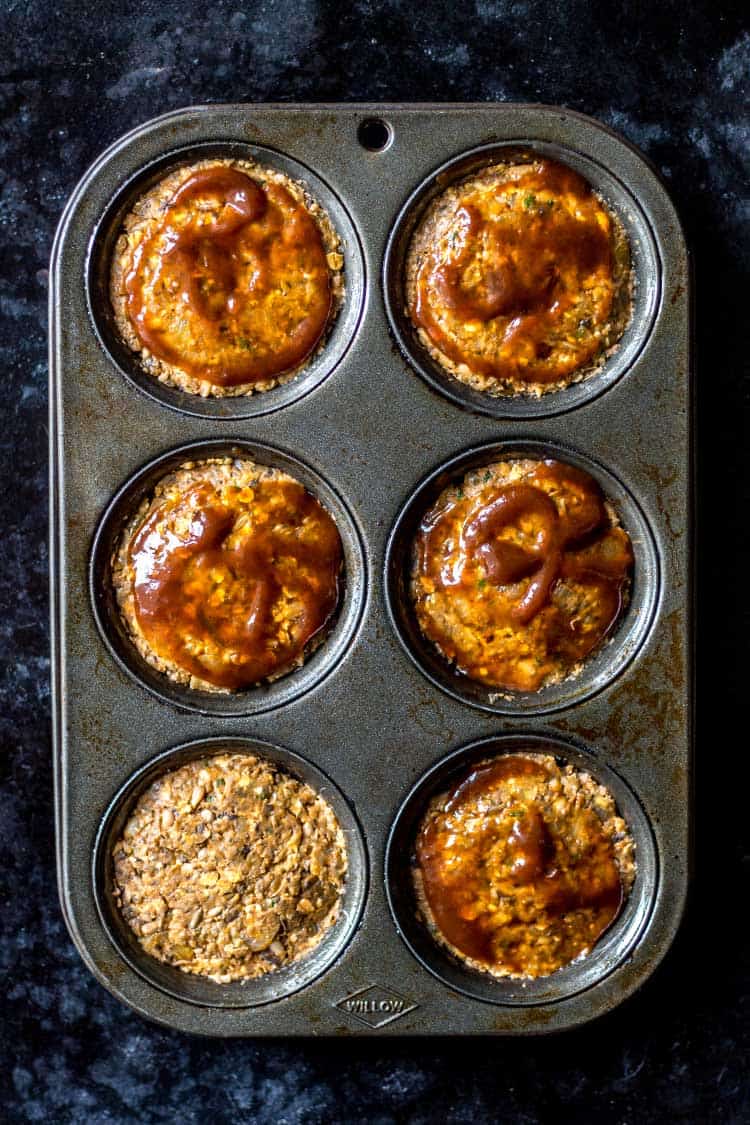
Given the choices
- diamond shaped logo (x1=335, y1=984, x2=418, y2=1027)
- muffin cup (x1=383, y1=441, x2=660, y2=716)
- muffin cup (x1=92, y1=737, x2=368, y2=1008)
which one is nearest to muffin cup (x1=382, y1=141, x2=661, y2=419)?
muffin cup (x1=383, y1=441, x2=660, y2=716)

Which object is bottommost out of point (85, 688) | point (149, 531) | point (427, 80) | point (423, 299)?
point (85, 688)

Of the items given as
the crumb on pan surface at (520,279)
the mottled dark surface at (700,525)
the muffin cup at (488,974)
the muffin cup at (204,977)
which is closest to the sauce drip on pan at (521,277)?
the crumb on pan surface at (520,279)

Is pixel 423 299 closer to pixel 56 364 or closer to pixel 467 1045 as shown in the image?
pixel 56 364

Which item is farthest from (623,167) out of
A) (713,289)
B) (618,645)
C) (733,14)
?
(618,645)

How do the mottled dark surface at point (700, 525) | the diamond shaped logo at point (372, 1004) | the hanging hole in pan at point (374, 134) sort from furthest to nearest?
the mottled dark surface at point (700, 525)
the diamond shaped logo at point (372, 1004)
the hanging hole in pan at point (374, 134)

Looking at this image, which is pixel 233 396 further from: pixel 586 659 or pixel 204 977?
pixel 204 977

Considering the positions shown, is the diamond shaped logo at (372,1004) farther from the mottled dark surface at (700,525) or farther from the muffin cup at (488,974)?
the mottled dark surface at (700,525)
